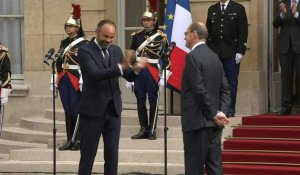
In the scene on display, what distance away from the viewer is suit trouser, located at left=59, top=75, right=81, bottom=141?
12953 mm

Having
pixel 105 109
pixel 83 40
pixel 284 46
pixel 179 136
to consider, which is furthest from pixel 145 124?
pixel 105 109

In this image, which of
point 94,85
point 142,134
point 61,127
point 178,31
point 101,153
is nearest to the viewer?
point 94,85

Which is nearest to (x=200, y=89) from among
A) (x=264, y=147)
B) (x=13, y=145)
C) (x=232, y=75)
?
(x=264, y=147)

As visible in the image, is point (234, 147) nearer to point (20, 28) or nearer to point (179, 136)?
point (179, 136)

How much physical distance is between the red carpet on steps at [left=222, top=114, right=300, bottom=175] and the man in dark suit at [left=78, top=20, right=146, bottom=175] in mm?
2266

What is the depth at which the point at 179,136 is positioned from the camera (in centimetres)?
1311

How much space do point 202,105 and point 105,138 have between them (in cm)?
130

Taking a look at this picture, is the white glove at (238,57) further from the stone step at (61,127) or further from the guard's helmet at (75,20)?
the guard's helmet at (75,20)

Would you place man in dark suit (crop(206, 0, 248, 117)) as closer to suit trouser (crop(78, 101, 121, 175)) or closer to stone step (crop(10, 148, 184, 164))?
stone step (crop(10, 148, 184, 164))

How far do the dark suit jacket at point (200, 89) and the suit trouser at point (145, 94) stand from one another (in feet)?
11.7

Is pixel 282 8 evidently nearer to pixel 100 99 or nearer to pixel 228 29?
pixel 228 29

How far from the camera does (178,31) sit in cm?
1354

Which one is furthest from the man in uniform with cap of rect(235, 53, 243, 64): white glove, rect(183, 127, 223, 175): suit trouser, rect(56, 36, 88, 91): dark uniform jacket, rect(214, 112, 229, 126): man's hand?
rect(214, 112, 229, 126): man's hand

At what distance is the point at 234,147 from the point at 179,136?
1.16m
